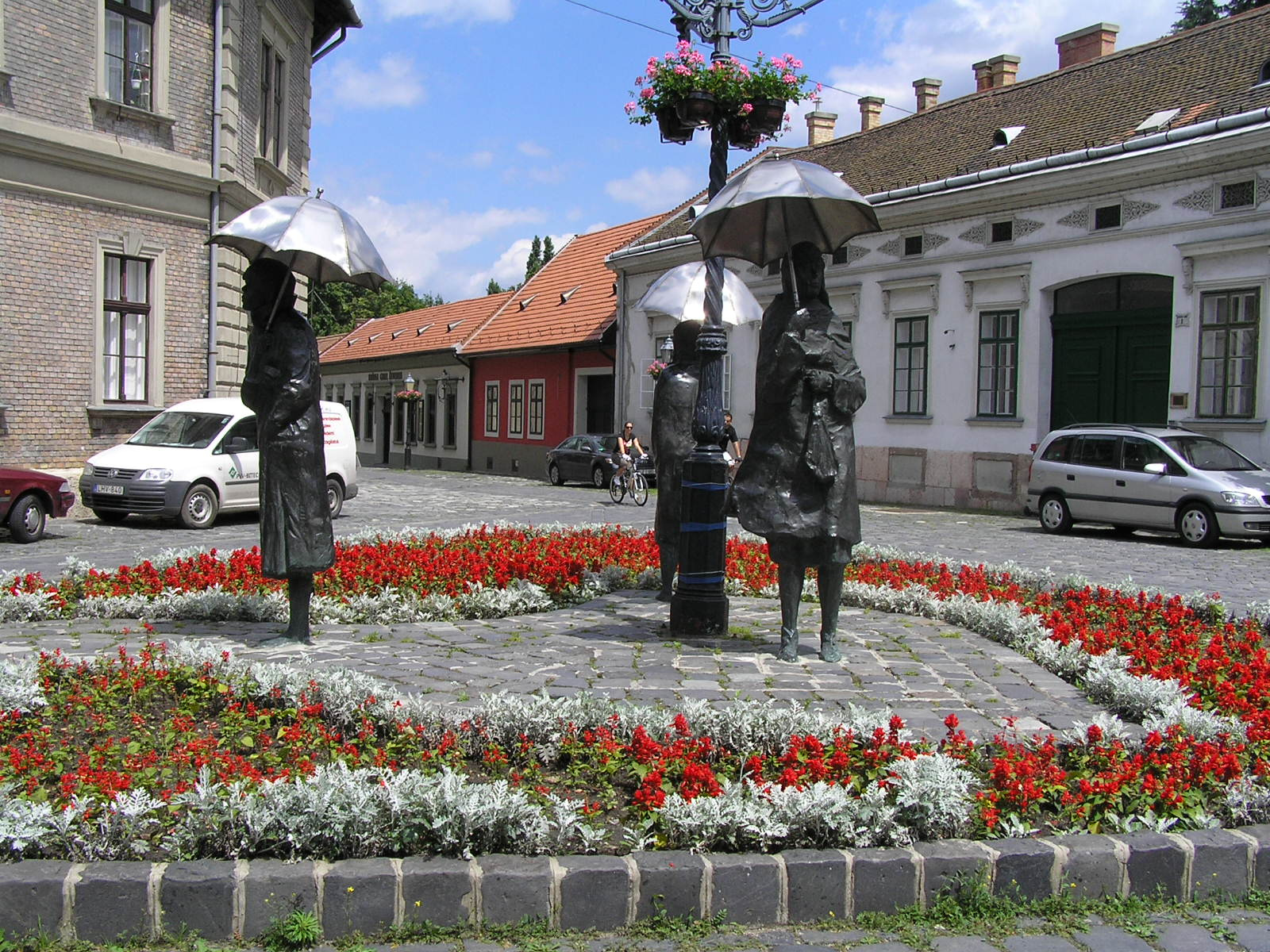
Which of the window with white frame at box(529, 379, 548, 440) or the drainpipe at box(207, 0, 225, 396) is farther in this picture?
the window with white frame at box(529, 379, 548, 440)

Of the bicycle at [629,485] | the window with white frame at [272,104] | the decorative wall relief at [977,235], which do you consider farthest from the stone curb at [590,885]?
the window with white frame at [272,104]

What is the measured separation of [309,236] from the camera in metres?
6.88

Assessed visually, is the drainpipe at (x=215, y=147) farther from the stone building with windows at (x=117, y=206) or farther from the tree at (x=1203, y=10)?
the tree at (x=1203, y=10)

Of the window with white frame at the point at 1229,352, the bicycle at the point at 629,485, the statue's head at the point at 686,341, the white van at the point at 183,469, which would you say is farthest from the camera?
the bicycle at the point at 629,485

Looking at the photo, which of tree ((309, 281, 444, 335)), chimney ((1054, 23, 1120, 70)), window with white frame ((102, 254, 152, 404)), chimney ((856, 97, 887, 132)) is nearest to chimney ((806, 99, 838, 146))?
chimney ((856, 97, 887, 132))

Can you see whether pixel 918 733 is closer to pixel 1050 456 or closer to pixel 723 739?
pixel 723 739

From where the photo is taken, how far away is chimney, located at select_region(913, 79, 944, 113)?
3103 centimetres

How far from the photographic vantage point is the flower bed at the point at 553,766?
12.7 ft

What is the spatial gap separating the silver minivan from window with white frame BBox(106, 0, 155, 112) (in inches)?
625

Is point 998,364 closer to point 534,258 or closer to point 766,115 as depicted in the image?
point 766,115

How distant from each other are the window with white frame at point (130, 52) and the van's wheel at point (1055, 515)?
15.9 m

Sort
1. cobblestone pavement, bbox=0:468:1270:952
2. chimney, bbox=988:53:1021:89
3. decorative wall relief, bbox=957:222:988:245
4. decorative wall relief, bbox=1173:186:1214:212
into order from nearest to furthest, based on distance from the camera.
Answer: cobblestone pavement, bbox=0:468:1270:952, decorative wall relief, bbox=1173:186:1214:212, decorative wall relief, bbox=957:222:988:245, chimney, bbox=988:53:1021:89

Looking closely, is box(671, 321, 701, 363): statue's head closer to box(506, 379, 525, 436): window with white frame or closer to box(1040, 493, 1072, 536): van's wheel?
box(1040, 493, 1072, 536): van's wheel

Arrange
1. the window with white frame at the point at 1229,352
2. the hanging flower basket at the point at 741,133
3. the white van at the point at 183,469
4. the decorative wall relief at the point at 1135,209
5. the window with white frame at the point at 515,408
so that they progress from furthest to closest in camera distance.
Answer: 1. the window with white frame at the point at 515,408
2. the decorative wall relief at the point at 1135,209
3. the window with white frame at the point at 1229,352
4. the white van at the point at 183,469
5. the hanging flower basket at the point at 741,133
